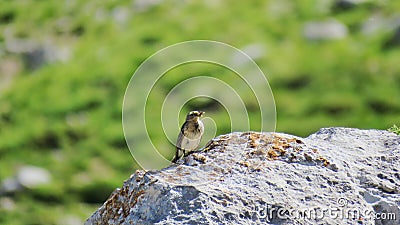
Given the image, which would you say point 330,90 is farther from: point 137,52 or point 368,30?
point 137,52

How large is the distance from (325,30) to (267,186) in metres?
19.7

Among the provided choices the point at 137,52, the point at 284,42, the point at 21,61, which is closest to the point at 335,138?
the point at 284,42

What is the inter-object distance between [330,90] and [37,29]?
14.7 metres

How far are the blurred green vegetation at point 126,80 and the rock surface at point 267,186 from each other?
13.2 metres

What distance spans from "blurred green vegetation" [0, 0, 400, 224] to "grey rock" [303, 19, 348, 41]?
0.26 m

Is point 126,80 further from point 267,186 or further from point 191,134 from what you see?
point 267,186

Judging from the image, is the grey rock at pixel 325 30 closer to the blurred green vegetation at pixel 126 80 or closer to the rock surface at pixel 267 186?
the blurred green vegetation at pixel 126 80

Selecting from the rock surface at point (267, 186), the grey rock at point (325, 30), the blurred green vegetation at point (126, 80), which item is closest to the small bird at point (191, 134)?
the rock surface at point (267, 186)

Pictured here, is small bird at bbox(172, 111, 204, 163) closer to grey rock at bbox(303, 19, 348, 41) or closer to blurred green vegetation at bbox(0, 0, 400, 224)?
blurred green vegetation at bbox(0, 0, 400, 224)

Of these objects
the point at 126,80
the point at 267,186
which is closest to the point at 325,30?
the point at 126,80

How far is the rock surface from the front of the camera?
938 centimetres

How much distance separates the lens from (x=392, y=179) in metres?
10.2

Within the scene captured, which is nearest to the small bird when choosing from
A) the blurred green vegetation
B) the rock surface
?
the rock surface

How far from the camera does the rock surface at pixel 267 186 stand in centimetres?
938
